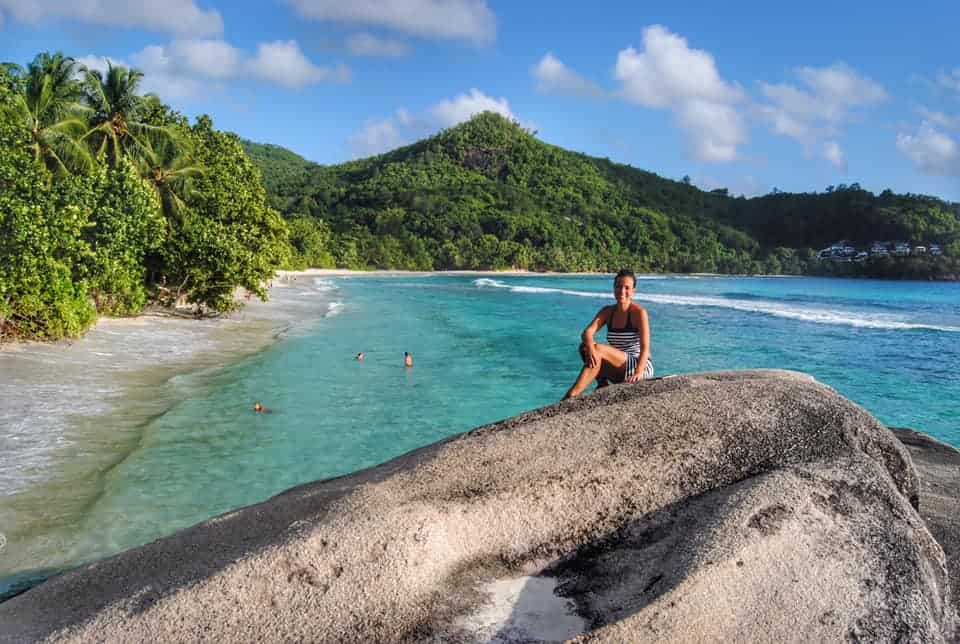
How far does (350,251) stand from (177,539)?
99610 millimetres

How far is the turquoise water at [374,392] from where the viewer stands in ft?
25.7

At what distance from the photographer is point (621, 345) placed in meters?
6.80

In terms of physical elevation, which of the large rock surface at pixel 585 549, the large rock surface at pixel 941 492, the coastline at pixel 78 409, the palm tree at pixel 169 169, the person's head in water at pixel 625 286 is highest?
the palm tree at pixel 169 169

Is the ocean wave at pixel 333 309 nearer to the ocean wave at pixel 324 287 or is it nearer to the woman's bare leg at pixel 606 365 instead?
the ocean wave at pixel 324 287

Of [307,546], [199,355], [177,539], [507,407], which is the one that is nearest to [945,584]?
[307,546]

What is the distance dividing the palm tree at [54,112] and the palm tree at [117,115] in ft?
2.36

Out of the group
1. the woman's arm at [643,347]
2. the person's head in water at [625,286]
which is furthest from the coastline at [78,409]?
the person's head in water at [625,286]

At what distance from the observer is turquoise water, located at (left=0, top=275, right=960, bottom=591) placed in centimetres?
784

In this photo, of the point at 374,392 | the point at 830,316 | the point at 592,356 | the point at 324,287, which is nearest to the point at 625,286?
the point at 592,356

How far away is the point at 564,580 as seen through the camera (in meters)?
2.99

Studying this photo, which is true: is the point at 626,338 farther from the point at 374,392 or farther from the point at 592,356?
the point at 374,392

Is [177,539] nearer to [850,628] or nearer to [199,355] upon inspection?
[850,628]

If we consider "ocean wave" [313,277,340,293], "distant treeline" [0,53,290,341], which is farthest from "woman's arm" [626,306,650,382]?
"ocean wave" [313,277,340,293]

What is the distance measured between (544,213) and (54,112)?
4546 inches
